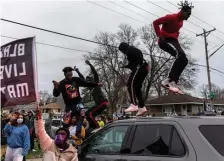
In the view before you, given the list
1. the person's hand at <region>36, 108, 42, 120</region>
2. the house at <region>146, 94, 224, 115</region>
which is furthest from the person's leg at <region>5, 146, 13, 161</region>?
the house at <region>146, 94, 224, 115</region>

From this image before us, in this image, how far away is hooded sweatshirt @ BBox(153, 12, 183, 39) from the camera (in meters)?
7.09

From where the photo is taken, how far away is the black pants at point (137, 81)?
7.15 meters

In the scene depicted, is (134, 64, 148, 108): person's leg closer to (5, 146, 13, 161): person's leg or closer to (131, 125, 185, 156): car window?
(131, 125, 185, 156): car window

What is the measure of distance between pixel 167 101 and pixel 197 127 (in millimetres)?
50531

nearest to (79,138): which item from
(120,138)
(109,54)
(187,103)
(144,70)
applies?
(144,70)

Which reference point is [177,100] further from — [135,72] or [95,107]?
[135,72]

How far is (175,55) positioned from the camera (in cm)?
717

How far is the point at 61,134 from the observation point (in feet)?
17.9

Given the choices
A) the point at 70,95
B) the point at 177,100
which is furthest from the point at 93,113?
the point at 177,100

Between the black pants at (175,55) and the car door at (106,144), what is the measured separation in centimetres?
218

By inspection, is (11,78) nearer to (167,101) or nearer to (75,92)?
(75,92)

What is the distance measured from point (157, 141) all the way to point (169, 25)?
3046 mm

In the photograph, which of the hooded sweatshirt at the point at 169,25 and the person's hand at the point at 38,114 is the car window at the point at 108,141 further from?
the hooded sweatshirt at the point at 169,25

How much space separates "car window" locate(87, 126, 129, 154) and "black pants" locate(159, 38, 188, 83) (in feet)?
7.14
